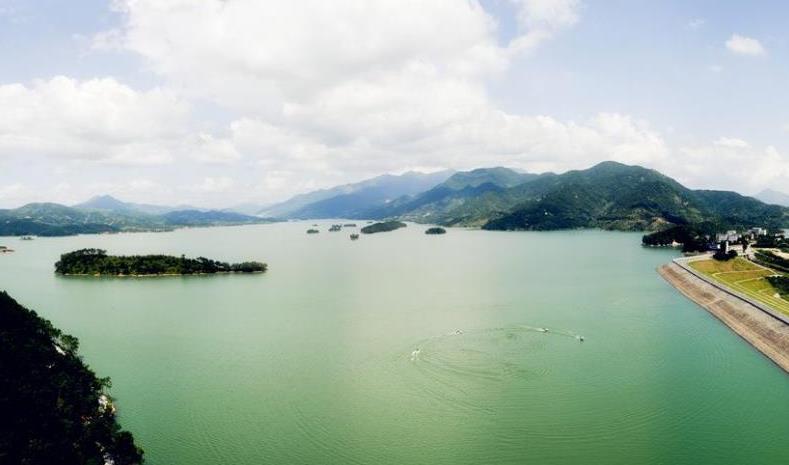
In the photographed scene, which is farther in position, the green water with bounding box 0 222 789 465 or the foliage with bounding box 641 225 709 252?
the foliage with bounding box 641 225 709 252

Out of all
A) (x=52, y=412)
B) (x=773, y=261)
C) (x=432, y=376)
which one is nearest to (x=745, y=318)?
(x=432, y=376)

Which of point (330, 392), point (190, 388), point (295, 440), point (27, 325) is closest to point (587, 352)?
point (330, 392)

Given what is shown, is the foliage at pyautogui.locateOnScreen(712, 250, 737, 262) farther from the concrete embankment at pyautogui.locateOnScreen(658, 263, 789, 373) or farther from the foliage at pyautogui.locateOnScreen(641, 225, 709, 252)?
the foliage at pyautogui.locateOnScreen(641, 225, 709, 252)

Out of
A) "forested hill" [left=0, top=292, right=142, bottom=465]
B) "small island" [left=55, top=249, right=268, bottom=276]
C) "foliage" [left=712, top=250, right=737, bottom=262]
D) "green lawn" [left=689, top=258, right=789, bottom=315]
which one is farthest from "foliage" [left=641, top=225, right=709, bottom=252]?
"forested hill" [left=0, top=292, right=142, bottom=465]

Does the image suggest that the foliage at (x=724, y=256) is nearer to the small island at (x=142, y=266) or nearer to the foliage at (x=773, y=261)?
the foliage at (x=773, y=261)

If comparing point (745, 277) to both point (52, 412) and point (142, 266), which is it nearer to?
point (52, 412)

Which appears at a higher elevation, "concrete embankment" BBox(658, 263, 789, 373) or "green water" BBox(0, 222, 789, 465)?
"concrete embankment" BBox(658, 263, 789, 373)
